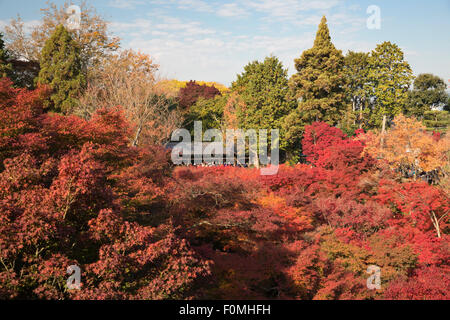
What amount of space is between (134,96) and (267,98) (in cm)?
927

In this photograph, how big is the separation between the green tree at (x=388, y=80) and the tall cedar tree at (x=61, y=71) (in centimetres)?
2032

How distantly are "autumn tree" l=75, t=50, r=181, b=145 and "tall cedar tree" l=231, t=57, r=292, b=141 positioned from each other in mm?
5511

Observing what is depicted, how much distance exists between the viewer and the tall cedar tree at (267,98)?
2520 centimetres

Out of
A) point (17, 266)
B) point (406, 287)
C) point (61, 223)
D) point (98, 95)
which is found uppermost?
point (98, 95)

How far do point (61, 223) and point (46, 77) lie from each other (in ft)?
60.5

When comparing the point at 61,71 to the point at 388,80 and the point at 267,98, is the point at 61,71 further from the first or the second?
the point at 388,80

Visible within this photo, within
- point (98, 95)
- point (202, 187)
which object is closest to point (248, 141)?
point (98, 95)

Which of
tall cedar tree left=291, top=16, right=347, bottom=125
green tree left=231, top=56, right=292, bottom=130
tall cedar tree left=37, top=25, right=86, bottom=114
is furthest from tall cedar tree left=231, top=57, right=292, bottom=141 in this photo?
tall cedar tree left=37, top=25, right=86, bottom=114

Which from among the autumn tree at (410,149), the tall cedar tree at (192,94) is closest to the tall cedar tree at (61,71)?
the tall cedar tree at (192,94)

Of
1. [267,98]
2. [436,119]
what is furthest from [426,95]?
[267,98]

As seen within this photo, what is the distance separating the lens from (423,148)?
16.0 meters

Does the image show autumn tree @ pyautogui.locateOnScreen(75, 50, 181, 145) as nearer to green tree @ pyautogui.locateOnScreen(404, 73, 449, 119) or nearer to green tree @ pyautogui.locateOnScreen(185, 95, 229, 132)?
green tree @ pyautogui.locateOnScreen(185, 95, 229, 132)

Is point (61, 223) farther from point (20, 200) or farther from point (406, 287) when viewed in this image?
point (406, 287)

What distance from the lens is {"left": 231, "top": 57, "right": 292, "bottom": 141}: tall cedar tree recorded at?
992 inches
